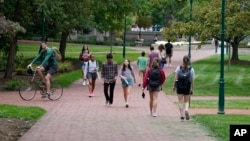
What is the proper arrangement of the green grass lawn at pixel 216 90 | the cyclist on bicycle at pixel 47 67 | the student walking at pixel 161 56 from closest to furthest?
the green grass lawn at pixel 216 90 < the cyclist on bicycle at pixel 47 67 < the student walking at pixel 161 56

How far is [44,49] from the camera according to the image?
22000 millimetres

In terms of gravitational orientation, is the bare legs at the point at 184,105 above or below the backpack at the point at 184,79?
below

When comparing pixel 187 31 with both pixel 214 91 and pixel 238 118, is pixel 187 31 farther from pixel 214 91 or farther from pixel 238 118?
pixel 238 118

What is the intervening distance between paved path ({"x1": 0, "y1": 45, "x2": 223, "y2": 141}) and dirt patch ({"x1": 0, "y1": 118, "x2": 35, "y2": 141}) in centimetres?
21

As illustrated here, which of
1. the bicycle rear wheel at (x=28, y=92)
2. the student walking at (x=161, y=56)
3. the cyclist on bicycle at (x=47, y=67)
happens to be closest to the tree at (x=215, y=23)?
the student walking at (x=161, y=56)

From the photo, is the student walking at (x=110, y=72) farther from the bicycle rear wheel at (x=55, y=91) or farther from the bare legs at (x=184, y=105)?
the bare legs at (x=184, y=105)

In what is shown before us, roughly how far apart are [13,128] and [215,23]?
58.6 ft

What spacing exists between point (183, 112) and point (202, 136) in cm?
318

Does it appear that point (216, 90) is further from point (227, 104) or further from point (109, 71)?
point (109, 71)

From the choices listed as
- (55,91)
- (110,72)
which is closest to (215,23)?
(55,91)

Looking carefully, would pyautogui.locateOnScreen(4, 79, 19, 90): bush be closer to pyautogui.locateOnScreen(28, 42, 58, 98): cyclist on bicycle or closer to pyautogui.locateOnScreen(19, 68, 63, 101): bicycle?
pyautogui.locateOnScreen(19, 68, 63, 101): bicycle

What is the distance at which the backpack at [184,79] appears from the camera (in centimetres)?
1611

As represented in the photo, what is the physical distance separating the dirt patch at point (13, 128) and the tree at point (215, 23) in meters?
15.3

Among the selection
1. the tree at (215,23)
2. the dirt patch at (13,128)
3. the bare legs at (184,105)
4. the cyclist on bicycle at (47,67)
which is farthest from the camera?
the tree at (215,23)
